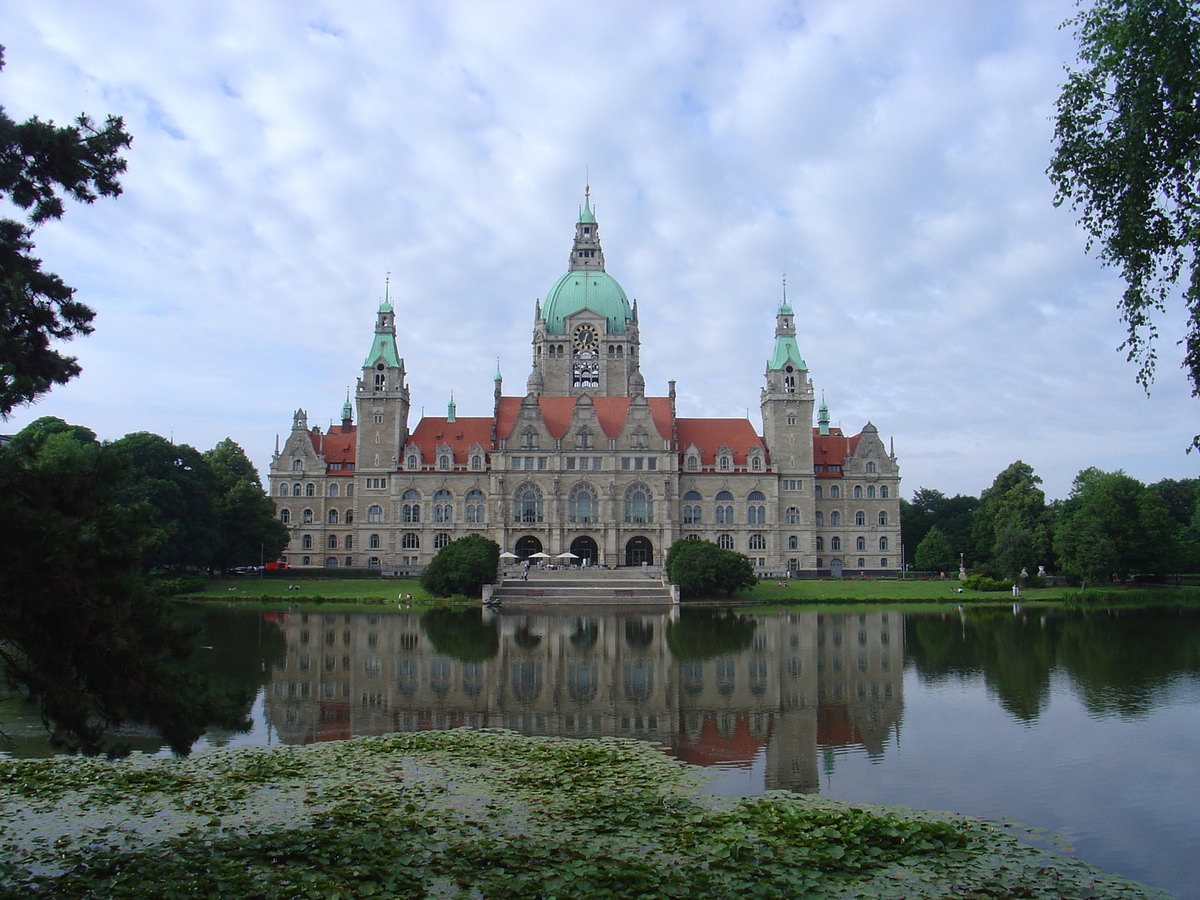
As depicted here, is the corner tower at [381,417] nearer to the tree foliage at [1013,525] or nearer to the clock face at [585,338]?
the clock face at [585,338]

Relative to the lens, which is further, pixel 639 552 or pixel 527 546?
pixel 639 552

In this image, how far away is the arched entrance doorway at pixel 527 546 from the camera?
75.8 meters

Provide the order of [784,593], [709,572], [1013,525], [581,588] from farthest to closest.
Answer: [1013,525] < [581,588] < [784,593] < [709,572]

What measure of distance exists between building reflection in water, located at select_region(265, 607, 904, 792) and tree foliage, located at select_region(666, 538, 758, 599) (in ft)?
48.1

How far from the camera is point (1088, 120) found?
16.5m

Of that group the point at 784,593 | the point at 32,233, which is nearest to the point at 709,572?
the point at 784,593

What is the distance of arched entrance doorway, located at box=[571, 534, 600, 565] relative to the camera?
7594cm

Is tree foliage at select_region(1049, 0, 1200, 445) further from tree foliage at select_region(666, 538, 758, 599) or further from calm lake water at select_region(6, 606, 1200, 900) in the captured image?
tree foliage at select_region(666, 538, 758, 599)

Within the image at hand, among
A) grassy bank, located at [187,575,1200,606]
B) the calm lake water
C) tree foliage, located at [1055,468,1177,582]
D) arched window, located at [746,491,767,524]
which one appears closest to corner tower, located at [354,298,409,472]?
grassy bank, located at [187,575,1200,606]

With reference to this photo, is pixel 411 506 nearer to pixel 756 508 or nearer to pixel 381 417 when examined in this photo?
pixel 381 417

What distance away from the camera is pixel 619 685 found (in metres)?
24.3

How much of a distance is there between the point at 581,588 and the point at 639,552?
17255 mm

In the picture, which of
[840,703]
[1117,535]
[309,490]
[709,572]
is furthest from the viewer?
[309,490]

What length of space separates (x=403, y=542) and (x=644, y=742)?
2416 inches
